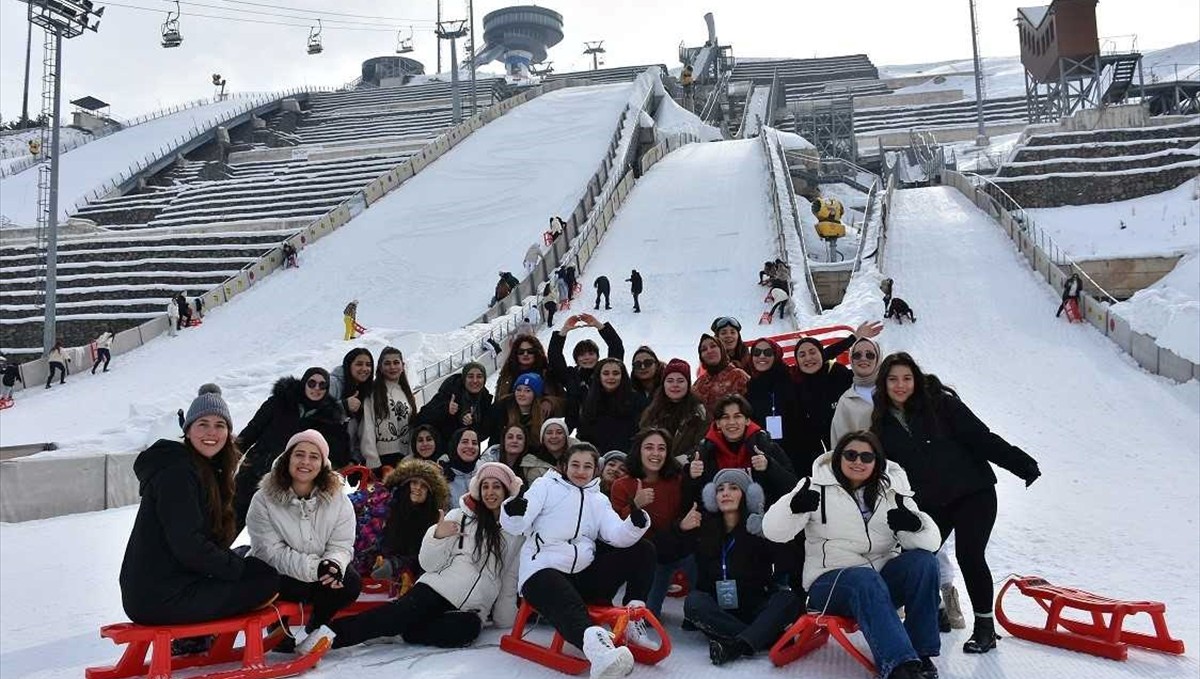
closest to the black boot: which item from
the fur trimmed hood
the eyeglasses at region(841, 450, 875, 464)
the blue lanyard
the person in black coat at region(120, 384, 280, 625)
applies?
the eyeglasses at region(841, 450, 875, 464)

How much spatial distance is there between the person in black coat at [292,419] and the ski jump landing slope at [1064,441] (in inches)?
176

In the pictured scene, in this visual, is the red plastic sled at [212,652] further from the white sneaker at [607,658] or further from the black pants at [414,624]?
the white sneaker at [607,658]

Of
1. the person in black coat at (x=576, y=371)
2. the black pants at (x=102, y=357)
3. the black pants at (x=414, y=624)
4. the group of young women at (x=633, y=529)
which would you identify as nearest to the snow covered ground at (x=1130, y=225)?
the person in black coat at (x=576, y=371)

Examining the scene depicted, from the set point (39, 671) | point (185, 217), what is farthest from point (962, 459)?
point (185, 217)

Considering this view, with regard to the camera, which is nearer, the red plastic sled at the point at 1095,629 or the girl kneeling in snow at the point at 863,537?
the girl kneeling in snow at the point at 863,537

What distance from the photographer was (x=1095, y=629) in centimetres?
501

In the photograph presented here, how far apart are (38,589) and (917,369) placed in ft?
22.1

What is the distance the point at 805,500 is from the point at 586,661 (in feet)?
4.35

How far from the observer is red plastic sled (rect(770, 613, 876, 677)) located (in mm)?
4367

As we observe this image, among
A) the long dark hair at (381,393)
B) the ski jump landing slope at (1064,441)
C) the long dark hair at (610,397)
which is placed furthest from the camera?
the long dark hair at (381,393)

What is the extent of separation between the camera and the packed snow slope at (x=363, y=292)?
15.9 m

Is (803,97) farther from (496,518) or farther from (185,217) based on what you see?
(496,518)

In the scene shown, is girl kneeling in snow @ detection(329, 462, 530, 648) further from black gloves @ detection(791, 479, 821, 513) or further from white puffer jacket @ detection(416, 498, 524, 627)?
black gloves @ detection(791, 479, 821, 513)

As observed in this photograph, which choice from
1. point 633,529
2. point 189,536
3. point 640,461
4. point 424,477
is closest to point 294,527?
point 189,536
